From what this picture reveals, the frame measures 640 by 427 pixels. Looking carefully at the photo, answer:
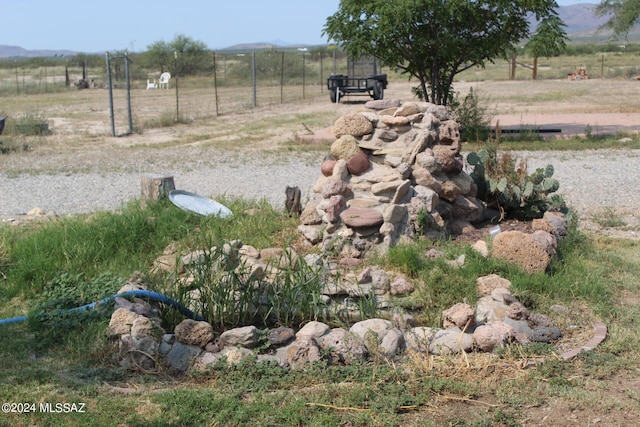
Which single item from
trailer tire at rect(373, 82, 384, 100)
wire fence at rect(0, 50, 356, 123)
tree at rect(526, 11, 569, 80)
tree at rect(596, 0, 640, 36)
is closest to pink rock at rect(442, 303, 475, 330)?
tree at rect(526, 11, 569, 80)

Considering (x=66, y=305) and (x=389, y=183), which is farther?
(x=389, y=183)

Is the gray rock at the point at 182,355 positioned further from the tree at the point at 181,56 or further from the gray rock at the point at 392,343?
the tree at the point at 181,56

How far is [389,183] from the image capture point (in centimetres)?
690

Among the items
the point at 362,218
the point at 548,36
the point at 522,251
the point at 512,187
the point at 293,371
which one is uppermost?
the point at 548,36

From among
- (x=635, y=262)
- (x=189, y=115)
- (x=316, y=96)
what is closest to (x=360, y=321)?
(x=635, y=262)

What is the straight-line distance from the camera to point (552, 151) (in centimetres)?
1391

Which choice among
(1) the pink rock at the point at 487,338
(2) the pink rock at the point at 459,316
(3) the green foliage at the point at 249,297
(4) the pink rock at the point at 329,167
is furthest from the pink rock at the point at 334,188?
(1) the pink rock at the point at 487,338

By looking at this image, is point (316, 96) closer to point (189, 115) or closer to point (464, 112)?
point (189, 115)

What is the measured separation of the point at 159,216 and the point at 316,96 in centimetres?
2217

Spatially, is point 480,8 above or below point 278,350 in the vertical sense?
above

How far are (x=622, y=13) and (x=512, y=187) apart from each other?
21.6 m

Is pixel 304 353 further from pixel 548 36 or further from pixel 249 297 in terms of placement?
pixel 548 36

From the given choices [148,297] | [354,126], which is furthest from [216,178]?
[148,297]

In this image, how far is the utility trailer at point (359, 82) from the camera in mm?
24422
